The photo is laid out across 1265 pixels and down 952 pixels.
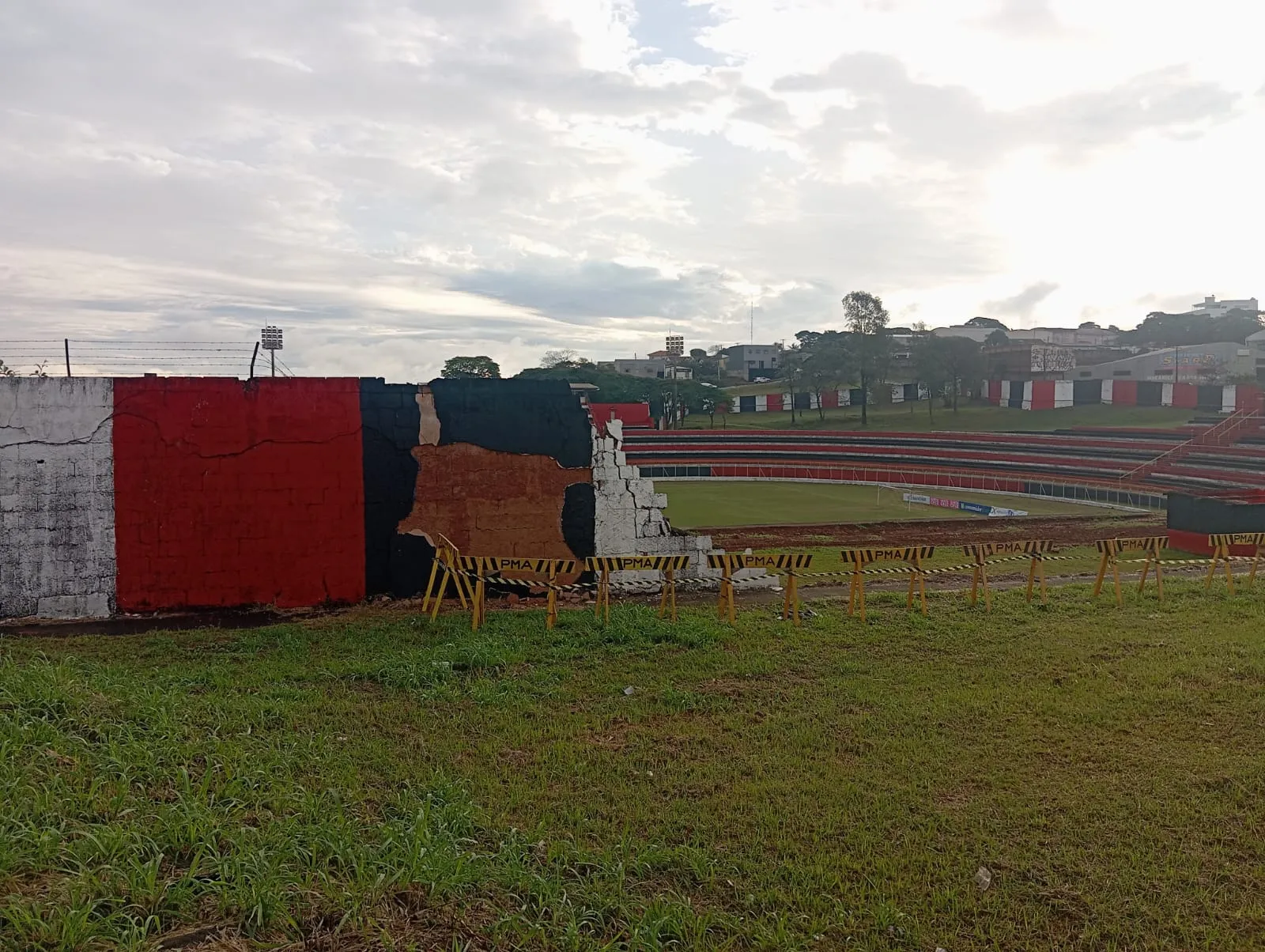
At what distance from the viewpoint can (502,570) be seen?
47.5 ft

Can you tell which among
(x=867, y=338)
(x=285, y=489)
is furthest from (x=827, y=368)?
(x=285, y=489)

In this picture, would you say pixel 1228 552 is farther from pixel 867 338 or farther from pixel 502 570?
pixel 867 338

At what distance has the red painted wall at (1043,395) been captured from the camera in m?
60.9

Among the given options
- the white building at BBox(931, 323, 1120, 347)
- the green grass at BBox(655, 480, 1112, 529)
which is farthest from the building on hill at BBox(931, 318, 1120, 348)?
the green grass at BBox(655, 480, 1112, 529)

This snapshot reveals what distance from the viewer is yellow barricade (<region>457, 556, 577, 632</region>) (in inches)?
456

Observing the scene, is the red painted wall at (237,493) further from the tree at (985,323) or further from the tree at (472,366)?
the tree at (985,323)

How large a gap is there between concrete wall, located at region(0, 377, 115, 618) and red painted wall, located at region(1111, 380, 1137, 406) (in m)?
61.6

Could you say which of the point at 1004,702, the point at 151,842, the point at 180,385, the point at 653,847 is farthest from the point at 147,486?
the point at 1004,702

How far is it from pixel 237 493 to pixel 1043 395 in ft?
195

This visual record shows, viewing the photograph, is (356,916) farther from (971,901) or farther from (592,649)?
(592,649)

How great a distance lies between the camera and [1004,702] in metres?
8.30

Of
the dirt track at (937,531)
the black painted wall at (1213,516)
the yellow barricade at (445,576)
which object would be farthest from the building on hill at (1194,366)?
the yellow barricade at (445,576)

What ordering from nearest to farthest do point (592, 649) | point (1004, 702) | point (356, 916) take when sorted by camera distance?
point (356, 916), point (1004, 702), point (592, 649)

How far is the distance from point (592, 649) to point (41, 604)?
→ 893cm
